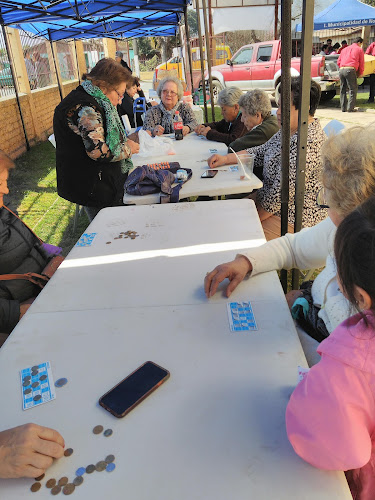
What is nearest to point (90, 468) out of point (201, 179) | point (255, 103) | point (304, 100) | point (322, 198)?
point (322, 198)

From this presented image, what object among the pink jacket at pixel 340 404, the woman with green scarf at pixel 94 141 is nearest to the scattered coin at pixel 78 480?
the pink jacket at pixel 340 404

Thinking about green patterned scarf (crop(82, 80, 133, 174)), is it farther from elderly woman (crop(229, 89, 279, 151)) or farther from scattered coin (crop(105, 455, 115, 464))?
scattered coin (crop(105, 455, 115, 464))

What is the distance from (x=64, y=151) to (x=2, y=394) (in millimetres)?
2267

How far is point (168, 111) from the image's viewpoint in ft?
15.8

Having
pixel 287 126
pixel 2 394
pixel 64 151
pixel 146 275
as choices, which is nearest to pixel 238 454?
pixel 2 394

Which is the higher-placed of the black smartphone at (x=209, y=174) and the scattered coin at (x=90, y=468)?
the black smartphone at (x=209, y=174)

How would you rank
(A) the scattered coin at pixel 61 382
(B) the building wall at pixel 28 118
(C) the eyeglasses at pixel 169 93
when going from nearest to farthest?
(A) the scattered coin at pixel 61 382 → (C) the eyeglasses at pixel 169 93 → (B) the building wall at pixel 28 118

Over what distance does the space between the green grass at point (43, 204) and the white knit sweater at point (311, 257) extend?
2.79 meters

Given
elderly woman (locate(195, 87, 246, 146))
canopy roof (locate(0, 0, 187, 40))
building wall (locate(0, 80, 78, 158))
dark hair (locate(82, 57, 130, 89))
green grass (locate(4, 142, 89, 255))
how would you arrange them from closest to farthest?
dark hair (locate(82, 57, 130, 89))
elderly woman (locate(195, 87, 246, 146))
green grass (locate(4, 142, 89, 255))
canopy roof (locate(0, 0, 187, 40))
building wall (locate(0, 80, 78, 158))

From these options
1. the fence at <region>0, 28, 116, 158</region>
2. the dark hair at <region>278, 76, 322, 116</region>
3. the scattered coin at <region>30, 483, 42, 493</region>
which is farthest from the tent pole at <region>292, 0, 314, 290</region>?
the fence at <region>0, 28, 116, 158</region>

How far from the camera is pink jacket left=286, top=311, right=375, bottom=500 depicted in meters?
0.71

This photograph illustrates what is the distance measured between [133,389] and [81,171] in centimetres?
231

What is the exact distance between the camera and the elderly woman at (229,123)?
4105mm

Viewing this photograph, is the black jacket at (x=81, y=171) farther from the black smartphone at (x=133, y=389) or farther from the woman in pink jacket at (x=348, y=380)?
the woman in pink jacket at (x=348, y=380)
